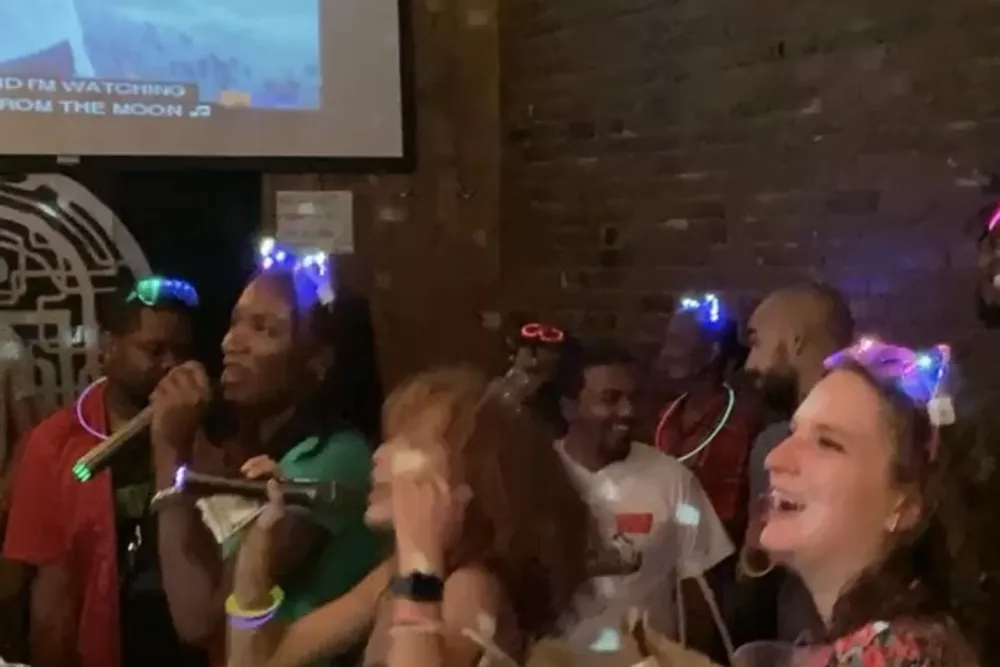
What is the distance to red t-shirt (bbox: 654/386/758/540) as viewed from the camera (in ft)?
8.36

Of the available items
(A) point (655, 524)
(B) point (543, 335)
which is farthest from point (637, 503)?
(B) point (543, 335)

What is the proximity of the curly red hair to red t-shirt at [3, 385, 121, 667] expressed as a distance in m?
1.15

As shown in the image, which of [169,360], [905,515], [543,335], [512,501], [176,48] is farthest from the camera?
[176,48]

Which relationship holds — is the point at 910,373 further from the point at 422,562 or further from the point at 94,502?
the point at 94,502

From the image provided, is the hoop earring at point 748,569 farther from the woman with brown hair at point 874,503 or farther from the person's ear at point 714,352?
the woman with brown hair at point 874,503

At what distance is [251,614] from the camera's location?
6.03 ft

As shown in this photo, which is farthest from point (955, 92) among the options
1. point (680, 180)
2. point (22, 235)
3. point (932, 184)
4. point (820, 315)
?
point (22, 235)

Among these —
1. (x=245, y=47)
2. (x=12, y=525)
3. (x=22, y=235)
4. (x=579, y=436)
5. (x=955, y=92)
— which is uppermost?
(x=245, y=47)

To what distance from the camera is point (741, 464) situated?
259 cm

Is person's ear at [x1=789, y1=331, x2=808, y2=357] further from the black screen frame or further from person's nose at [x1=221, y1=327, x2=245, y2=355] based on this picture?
the black screen frame

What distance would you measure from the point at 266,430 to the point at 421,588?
828 mm

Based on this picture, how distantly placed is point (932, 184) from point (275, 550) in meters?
1.56

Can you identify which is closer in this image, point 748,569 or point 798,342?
point 748,569

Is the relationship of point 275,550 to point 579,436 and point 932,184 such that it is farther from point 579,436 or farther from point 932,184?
point 932,184
